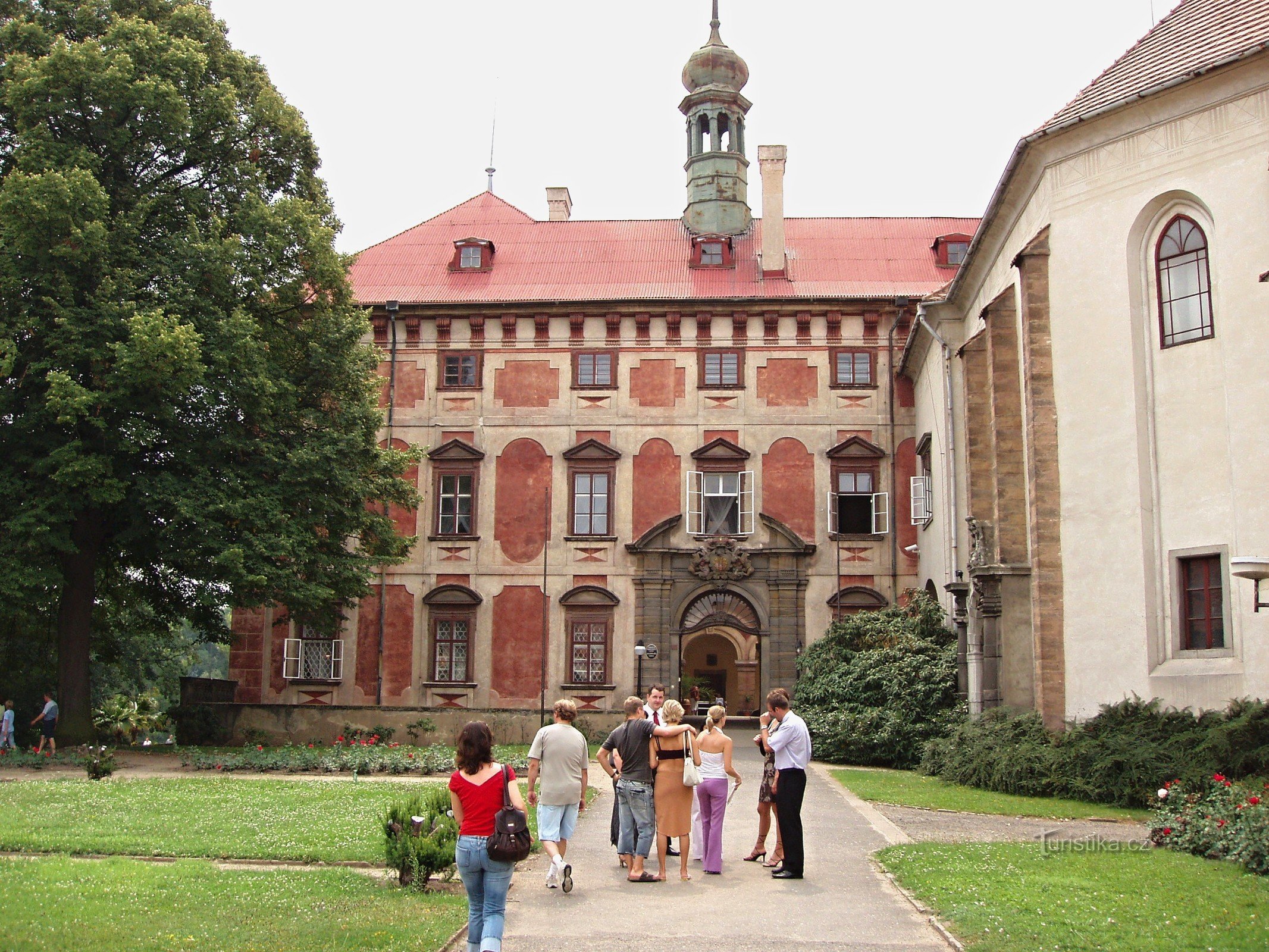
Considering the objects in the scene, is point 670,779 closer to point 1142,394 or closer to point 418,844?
point 418,844

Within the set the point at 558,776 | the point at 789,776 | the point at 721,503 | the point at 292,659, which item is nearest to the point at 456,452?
the point at 292,659

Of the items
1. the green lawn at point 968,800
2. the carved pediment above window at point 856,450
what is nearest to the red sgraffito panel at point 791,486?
the carved pediment above window at point 856,450

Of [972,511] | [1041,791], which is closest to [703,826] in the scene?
[1041,791]

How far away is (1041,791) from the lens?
17578 mm

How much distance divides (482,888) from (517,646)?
2449 cm

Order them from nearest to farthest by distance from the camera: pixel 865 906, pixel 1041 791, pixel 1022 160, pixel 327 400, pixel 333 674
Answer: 1. pixel 865 906
2. pixel 1041 791
3. pixel 1022 160
4. pixel 327 400
5. pixel 333 674

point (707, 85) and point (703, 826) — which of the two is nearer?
point (703, 826)

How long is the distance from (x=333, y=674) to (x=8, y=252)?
13995mm

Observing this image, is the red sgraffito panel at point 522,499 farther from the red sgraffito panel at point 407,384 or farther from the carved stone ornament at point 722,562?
the carved stone ornament at point 722,562

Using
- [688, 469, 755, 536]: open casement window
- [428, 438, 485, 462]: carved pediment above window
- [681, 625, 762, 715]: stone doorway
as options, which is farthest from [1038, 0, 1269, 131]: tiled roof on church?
[681, 625, 762, 715]: stone doorway

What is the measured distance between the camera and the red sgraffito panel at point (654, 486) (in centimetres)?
3234

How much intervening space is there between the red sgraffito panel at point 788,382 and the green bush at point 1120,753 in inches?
556

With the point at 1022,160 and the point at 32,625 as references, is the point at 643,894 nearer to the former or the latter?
the point at 1022,160

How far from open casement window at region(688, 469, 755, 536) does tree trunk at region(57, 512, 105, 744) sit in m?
14.3
